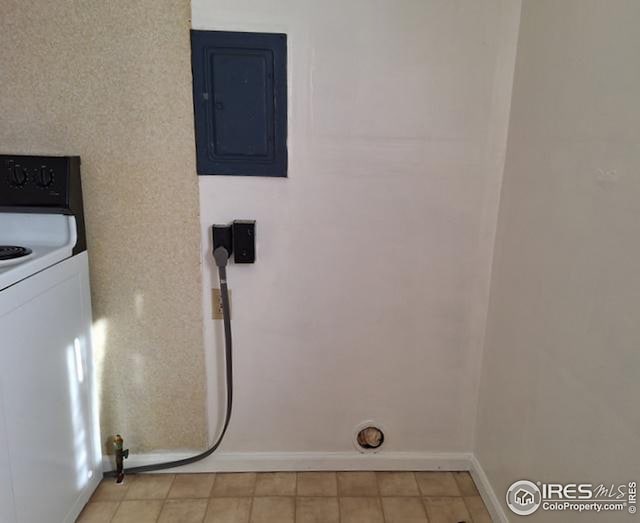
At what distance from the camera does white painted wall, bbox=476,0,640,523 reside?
3.03 ft

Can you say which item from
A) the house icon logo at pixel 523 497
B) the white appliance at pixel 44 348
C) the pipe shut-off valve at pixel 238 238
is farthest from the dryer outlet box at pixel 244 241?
the house icon logo at pixel 523 497

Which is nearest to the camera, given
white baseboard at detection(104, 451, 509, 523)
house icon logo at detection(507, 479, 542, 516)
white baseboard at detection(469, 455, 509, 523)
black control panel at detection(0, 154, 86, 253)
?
house icon logo at detection(507, 479, 542, 516)

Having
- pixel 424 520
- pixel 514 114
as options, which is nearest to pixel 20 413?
pixel 424 520

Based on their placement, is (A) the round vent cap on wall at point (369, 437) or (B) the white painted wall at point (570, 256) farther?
(A) the round vent cap on wall at point (369, 437)

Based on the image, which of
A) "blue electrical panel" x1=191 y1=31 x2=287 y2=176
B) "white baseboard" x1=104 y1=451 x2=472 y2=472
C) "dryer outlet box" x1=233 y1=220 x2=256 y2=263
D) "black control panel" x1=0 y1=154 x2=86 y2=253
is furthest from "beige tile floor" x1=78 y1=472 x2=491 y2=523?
"blue electrical panel" x1=191 y1=31 x2=287 y2=176

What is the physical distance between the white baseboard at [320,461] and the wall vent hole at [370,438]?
1.6 inches

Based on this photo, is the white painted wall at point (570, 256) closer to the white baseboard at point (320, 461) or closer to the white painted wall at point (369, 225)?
the white painted wall at point (369, 225)

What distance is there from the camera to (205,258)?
1564 mm

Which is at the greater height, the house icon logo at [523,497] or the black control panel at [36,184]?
the black control panel at [36,184]

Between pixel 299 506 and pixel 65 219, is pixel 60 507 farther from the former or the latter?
pixel 65 219

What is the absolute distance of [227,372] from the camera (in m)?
1.62

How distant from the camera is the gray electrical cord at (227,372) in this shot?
148cm

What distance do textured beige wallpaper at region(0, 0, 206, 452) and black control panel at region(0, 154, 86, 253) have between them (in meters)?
0.10

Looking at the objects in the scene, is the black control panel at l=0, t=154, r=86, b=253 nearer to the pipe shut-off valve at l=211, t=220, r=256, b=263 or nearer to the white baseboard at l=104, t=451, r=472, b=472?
the pipe shut-off valve at l=211, t=220, r=256, b=263
